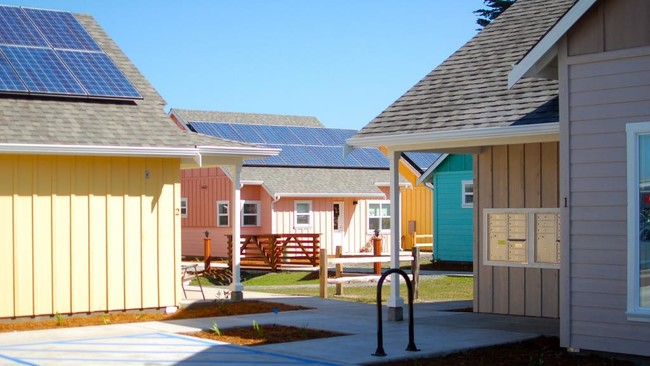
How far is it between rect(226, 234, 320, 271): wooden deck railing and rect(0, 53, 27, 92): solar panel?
46.0ft

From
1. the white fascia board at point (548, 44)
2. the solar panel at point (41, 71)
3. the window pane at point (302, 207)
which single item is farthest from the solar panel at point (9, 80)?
the window pane at point (302, 207)

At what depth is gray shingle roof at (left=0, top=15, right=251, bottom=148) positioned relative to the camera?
15734 millimetres

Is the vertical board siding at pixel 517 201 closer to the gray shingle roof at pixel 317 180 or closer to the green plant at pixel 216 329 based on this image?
the green plant at pixel 216 329

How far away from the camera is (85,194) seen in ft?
52.4

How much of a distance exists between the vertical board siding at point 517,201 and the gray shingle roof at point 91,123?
16.2 ft

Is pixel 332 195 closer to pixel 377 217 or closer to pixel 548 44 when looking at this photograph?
pixel 377 217

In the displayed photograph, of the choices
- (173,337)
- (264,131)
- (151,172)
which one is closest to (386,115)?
(151,172)

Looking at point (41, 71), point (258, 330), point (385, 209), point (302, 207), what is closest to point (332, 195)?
point (302, 207)

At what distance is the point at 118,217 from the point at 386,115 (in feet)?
16.1

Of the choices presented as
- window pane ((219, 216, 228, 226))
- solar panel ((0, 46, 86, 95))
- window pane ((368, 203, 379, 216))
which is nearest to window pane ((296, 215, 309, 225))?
window pane ((219, 216, 228, 226))

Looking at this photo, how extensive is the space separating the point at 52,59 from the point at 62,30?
5.50 feet

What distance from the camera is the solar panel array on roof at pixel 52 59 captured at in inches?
679

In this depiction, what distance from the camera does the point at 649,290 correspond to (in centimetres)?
1118

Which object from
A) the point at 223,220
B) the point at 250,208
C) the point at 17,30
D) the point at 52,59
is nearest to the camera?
the point at 52,59
